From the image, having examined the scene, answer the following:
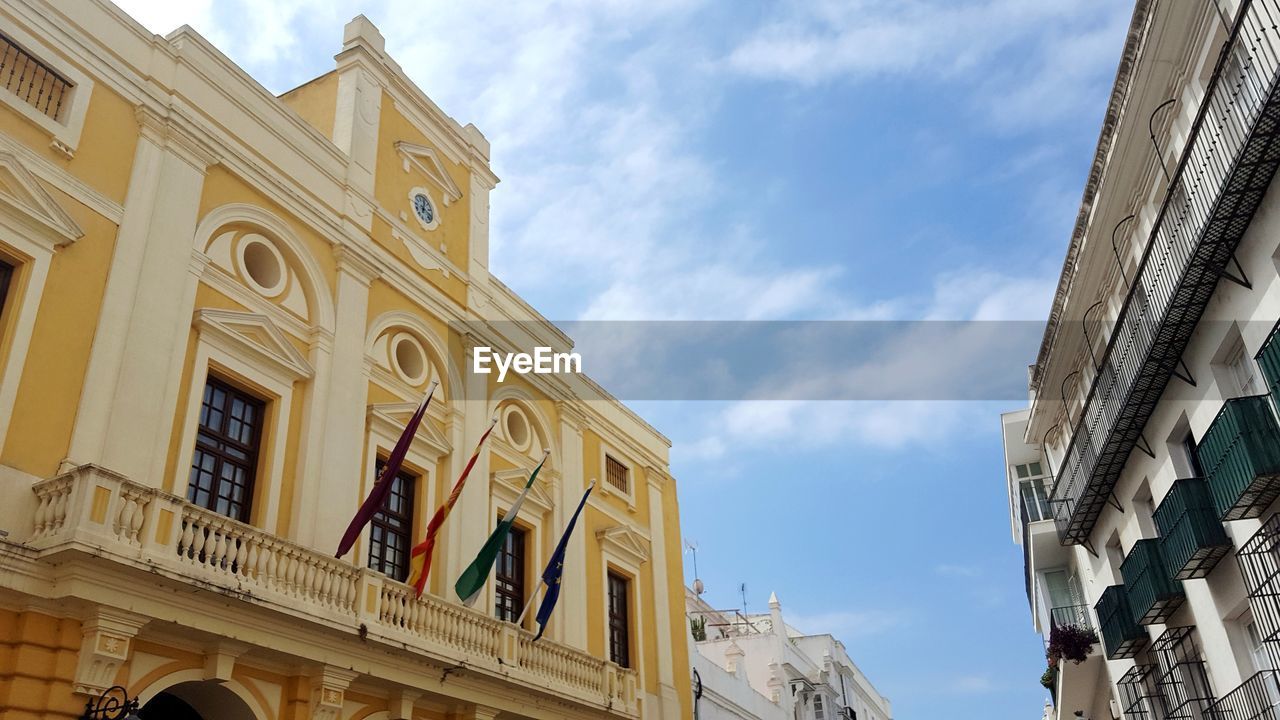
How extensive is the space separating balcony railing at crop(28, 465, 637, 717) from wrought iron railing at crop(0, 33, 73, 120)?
4.35m

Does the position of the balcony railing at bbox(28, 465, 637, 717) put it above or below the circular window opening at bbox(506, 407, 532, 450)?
below

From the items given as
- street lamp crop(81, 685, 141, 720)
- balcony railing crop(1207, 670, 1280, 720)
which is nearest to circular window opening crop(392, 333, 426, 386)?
street lamp crop(81, 685, 141, 720)

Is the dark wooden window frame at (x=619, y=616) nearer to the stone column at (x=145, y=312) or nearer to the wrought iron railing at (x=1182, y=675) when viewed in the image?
the wrought iron railing at (x=1182, y=675)

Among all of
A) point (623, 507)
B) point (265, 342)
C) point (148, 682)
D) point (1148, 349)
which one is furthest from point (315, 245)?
point (1148, 349)

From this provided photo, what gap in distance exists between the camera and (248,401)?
13.5m

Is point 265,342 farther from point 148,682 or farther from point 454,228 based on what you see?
point 454,228

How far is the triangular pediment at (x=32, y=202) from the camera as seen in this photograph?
10.7 meters

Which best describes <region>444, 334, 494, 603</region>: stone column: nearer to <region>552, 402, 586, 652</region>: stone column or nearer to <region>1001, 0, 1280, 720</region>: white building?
<region>552, 402, 586, 652</region>: stone column

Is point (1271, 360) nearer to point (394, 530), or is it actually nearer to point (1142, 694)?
point (1142, 694)

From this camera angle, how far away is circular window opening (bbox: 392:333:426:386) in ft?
53.4

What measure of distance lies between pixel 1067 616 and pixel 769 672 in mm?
15820

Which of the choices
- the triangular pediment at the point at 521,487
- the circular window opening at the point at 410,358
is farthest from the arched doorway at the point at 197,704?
the triangular pediment at the point at 521,487

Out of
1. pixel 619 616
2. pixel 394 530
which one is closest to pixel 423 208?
pixel 394 530

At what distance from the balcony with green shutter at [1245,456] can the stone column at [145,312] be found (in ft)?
38.0
